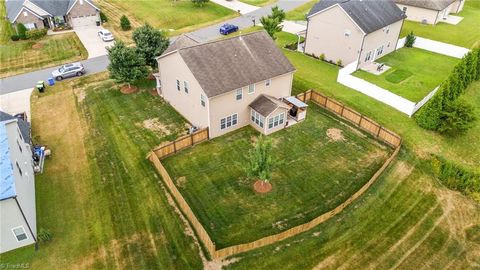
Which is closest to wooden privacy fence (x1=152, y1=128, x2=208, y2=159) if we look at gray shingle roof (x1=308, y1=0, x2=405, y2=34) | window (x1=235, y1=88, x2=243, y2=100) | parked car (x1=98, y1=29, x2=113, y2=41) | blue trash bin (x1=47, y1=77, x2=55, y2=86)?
window (x1=235, y1=88, x2=243, y2=100)

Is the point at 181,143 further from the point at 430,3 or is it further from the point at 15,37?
the point at 430,3

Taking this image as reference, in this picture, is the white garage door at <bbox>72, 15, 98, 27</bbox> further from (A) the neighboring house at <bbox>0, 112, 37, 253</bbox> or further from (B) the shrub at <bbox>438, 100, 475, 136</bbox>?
(B) the shrub at <bbox>438, 100, 475, 136</bbox>

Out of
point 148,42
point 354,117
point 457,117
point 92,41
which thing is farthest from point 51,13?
point 457,117

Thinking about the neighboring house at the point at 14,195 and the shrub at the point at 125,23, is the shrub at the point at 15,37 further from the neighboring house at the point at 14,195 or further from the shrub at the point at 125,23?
the neighboring house at the point at 14,195

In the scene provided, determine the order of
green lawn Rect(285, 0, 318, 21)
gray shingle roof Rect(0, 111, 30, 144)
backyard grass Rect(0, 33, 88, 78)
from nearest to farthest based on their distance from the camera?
gray shingle roof Rect(0, 111, 30, 144) < backyard grass Rect(0, 33, 88, 78) < green lawn Rect(285, 0, 318, 21)

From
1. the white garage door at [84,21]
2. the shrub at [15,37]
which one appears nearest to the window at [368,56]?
the white garage door at [84,21]
